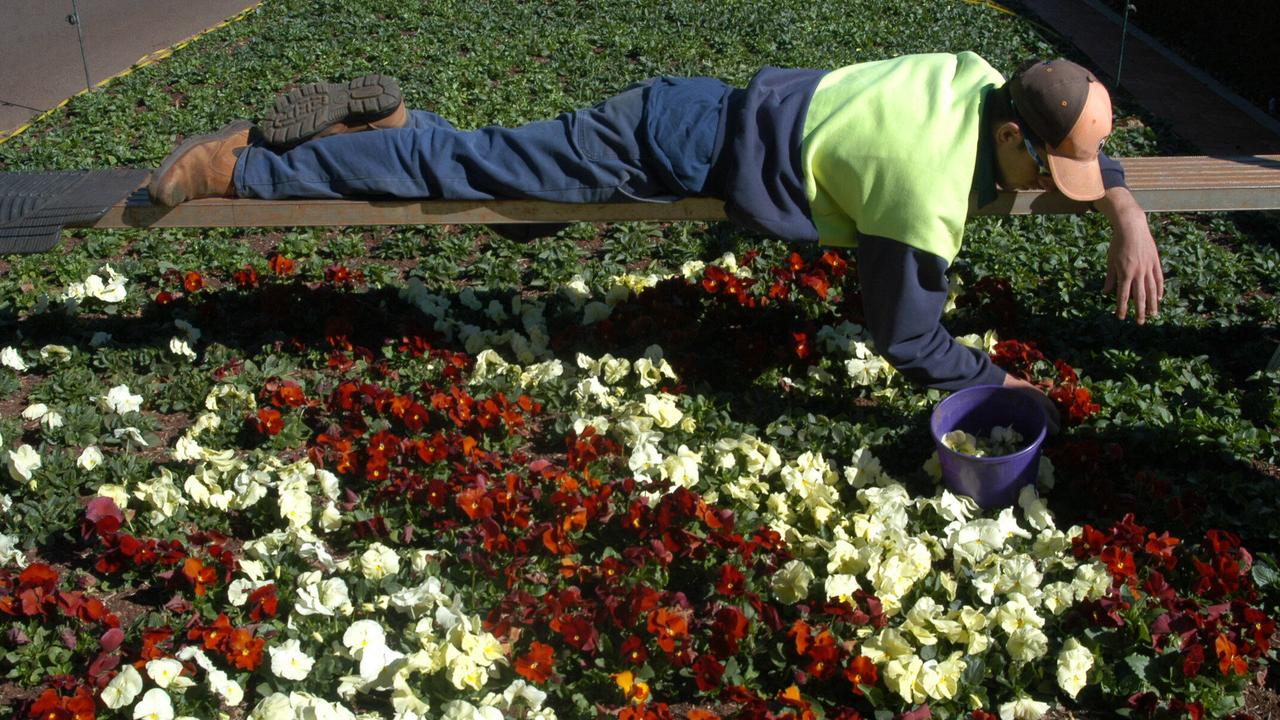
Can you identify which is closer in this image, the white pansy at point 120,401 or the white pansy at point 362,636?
the white pansy at point 362,636

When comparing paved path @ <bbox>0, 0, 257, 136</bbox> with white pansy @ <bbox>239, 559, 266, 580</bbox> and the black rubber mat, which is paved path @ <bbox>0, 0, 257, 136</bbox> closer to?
the black rubber mat

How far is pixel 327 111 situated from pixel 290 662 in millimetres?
1749

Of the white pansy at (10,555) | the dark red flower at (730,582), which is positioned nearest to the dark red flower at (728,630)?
the dark red flower at (730,582)

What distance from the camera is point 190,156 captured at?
A: 11.9ft

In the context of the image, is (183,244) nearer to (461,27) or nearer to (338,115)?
(338,115)

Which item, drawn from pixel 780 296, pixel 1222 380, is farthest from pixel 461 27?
pixel 1222 380

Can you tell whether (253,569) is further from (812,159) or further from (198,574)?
(812,159)

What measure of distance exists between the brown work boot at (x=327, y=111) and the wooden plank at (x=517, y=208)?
0.22m

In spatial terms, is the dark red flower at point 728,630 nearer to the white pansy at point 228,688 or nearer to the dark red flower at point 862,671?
the dark red flower at point 862,671

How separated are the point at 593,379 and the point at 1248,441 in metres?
1.94

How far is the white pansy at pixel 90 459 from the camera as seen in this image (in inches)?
141

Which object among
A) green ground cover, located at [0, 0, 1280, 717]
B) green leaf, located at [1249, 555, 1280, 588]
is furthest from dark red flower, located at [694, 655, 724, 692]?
green leaf, located at [1249, 555, 1280, 588]

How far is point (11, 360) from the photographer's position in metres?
4.17

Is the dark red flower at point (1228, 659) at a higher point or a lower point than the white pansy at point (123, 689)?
lower
